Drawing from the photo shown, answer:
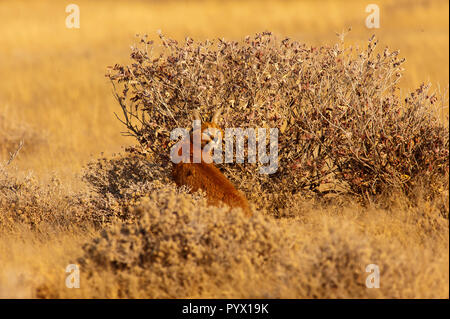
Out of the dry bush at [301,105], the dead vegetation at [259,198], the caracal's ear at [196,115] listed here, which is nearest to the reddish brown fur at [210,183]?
the dead vegetation at [259,198]

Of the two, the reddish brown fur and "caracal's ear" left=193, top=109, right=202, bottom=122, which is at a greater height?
"caracal's ear" left=193, top=109, right=202, bottom=122

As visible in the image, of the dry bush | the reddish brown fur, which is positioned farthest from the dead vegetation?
the reddish brown fur

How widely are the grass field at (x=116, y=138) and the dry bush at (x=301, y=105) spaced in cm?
46

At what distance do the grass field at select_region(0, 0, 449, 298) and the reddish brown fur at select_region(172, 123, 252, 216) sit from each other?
489mm

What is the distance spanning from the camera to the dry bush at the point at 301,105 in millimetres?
6203

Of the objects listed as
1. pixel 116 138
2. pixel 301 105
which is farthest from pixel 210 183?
pixel 116 138

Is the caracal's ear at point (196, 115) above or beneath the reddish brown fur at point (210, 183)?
above

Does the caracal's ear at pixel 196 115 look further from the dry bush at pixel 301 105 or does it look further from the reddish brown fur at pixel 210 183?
the reddish brown fur at pixel 210 183

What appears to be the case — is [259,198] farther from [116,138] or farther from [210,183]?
[116,138]

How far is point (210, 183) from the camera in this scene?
18.6 feet

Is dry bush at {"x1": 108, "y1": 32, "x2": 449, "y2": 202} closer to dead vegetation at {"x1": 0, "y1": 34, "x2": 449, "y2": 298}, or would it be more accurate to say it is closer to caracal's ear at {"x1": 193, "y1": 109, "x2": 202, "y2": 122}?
dead vegetation at {"x1": 0, "y1": 34, "x2": 449, "y2": 298}

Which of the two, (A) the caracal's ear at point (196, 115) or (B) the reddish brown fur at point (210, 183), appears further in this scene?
(A) the caracal's ear at point (196, 115)

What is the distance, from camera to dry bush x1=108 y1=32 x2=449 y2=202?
6203 millimetres

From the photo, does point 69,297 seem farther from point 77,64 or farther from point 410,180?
point 77,64
